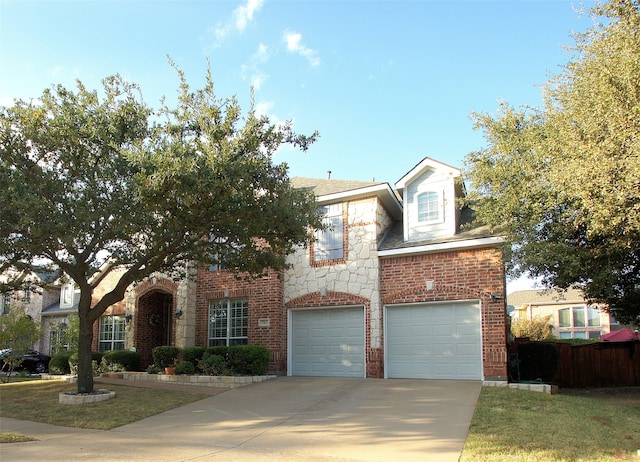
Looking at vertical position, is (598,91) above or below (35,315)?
above

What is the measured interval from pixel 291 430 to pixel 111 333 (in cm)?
1413

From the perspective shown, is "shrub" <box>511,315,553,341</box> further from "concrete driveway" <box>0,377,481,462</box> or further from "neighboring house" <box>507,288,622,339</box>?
"concrete driveway" <box>0,377,481,462</box>

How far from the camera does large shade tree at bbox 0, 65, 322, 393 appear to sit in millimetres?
10297

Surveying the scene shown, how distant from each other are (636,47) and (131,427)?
11.4 m

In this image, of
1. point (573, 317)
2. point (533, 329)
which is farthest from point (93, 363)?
point (573, 317)

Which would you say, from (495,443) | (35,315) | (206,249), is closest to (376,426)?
(495,443)

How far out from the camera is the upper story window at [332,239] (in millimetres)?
16641

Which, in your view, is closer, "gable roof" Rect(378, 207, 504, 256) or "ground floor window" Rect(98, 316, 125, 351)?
"gable roof" Rect(378, 207, 504, 256)

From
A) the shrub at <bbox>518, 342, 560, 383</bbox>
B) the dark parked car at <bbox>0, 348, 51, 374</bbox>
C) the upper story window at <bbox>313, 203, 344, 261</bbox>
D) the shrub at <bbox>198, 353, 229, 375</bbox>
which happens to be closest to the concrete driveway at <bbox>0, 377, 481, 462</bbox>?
the shrub at <bbox>198, 353, 229, 375</bbox>

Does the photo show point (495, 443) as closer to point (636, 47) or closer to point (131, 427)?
point (131, 427)

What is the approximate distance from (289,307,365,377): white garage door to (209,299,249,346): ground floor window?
178cm

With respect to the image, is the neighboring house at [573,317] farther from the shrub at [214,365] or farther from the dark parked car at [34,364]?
the dark parked car at [34,364]

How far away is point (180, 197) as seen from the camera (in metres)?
9.94

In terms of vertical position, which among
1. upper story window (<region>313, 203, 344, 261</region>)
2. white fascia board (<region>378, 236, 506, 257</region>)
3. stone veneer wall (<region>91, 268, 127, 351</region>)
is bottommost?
stone veneer wall (<region>91, 268, 127, 351</region>)
